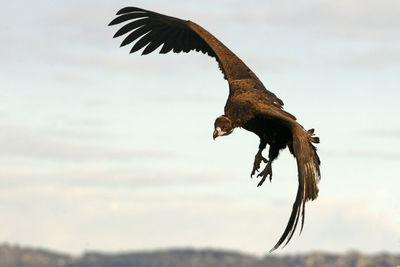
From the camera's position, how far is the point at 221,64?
59.8 ft

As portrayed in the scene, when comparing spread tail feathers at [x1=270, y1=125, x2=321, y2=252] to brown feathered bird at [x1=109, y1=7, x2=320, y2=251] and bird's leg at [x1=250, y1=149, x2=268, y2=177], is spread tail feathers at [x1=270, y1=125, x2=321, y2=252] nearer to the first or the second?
brown feathered bird at [x1=109, y1=7, x2=320, y2=251]

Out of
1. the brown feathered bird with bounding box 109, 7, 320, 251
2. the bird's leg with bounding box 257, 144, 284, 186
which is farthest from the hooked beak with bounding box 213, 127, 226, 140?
the bird's leg with bounding box 257, 144, 284, 186

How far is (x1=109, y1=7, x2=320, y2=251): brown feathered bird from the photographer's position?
46.7ft

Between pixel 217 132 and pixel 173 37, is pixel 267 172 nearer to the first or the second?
pixel 217 132

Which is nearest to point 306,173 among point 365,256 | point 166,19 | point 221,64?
point 221,64

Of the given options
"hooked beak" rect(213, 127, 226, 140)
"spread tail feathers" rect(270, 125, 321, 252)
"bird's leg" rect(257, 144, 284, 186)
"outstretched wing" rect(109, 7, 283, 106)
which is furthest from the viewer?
"outstretched wing" rect(109, 7, 283, 106)

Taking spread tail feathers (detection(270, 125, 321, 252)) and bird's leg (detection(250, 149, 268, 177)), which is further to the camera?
bird's leg (detection(250, 149, 268, 177))

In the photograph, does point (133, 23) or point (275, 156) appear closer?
point (275, 156)

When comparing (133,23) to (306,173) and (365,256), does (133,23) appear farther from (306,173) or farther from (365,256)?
(365,256)

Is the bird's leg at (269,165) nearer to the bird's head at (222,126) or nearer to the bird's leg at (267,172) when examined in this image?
the bird's leg at (267,172)

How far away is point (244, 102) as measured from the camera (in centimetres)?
1614

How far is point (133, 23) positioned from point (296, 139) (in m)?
6.09

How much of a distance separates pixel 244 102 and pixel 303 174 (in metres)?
2.58

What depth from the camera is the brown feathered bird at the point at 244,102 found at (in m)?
14.2
